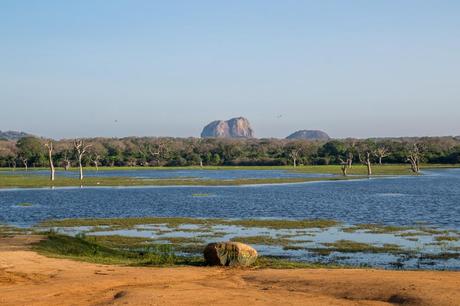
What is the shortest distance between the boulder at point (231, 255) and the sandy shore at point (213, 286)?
643mm

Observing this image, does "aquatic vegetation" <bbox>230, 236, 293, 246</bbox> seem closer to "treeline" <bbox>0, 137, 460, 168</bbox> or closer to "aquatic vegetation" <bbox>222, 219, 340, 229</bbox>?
"aquatic vegetation" <bbox>222, 219, 340, 229</bbox>

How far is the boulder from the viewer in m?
22.8

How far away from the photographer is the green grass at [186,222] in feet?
128

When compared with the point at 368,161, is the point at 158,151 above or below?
Answer: above

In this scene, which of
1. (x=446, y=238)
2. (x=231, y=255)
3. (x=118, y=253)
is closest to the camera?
(x=231, y=255)

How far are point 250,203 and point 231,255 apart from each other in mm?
32549

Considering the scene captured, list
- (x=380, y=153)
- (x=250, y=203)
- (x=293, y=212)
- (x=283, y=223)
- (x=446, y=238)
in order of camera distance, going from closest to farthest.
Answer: (x=446, y=238) < (x=283, y=223) < (x=293, y=212) < (x=250, y=203) < (x=380, y=153)

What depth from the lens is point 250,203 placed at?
2181 inches

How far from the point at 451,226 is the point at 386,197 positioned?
22.4 m

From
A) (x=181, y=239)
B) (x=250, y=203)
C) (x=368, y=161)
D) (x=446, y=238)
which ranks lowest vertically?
(x=446, y=238)

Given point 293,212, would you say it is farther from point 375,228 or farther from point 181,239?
point 181,239

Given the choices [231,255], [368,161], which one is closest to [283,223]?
[231,255]

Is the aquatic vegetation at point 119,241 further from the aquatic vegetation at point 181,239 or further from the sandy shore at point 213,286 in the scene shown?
the sandy shore at point 213,286

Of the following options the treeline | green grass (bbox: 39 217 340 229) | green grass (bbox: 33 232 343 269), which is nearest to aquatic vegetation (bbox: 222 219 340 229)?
green grass (bbox: 39 217 340 229)
